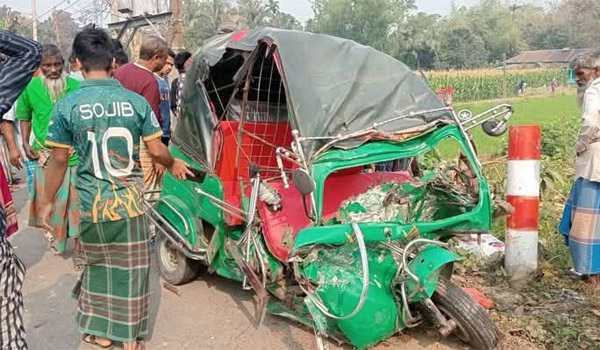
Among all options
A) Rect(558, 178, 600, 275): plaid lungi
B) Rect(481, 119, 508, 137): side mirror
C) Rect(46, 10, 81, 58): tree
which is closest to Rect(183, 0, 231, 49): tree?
Rect(46, 10, 81, 58): tree

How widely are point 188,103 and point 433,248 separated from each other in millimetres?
2517

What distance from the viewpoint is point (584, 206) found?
4.85m

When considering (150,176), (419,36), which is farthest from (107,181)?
(419,36)

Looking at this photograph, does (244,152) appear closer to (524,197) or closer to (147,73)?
(147,73)

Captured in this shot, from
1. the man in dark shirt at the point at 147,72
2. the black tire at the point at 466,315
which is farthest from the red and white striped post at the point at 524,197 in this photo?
the man in dark shirt at the point at 147,72

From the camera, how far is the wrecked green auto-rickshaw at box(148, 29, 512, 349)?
11.5 ft

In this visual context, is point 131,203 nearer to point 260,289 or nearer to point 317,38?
point 260,289

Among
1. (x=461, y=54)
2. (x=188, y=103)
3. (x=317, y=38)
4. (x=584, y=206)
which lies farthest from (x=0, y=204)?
(x=461, y=54)

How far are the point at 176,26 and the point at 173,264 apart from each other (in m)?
6.14

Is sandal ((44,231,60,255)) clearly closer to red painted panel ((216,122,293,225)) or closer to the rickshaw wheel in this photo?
red painted panel ((216,122,293,225))

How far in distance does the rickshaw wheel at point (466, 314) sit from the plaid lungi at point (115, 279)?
1903 millimetres

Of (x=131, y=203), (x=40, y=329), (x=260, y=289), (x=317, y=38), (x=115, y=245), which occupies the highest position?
(x=317, y=38)

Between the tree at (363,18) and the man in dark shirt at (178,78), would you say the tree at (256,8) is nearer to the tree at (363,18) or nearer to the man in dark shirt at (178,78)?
the tree at (363,18)

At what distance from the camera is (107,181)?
3631mm
